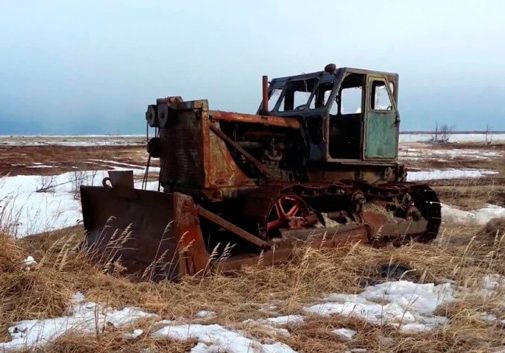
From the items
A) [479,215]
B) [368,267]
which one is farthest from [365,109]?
[479,215]

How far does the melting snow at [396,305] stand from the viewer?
414 centimetres

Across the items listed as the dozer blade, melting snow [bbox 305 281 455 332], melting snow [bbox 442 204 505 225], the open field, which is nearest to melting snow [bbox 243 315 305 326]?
the open field

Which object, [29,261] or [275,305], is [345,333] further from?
[29,261]

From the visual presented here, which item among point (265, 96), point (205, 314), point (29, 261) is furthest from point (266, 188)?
point (29, 261)

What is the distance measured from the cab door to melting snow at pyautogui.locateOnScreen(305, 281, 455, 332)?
3.08 metres

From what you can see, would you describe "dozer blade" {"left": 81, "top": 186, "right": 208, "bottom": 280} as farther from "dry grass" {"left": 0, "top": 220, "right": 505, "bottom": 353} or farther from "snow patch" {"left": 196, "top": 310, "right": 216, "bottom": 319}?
"snow patch" {"left": 196, "top": 310, "right": 216, "bottom": 319}

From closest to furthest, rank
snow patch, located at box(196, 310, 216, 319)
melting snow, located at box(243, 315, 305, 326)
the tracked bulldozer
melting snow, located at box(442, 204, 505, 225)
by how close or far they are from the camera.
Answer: melting snow, located at box(243, 315, 305, 326) < snow patch, located at box(196, 310, 216, 319) < the tracked bulldozer < melting snow, located at box(442, 204, 505, 225)

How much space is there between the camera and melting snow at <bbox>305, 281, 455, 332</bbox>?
4145 mm

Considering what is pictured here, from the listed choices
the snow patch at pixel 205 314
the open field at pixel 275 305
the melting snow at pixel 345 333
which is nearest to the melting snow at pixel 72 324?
the open field at pixel 275 305

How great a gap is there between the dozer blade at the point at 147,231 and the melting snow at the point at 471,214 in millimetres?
6684

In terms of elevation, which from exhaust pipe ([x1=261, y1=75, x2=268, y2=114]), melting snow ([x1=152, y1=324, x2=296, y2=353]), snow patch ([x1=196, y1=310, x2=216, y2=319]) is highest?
exhaust pipe ([x1=261, y1=75, x2=268, y2=114])

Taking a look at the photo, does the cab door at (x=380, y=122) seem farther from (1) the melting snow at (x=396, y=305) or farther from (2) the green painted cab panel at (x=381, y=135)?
(1) the melting snow at (x=396, y=305)

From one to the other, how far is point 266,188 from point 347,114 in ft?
7.81

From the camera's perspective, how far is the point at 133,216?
649cm
